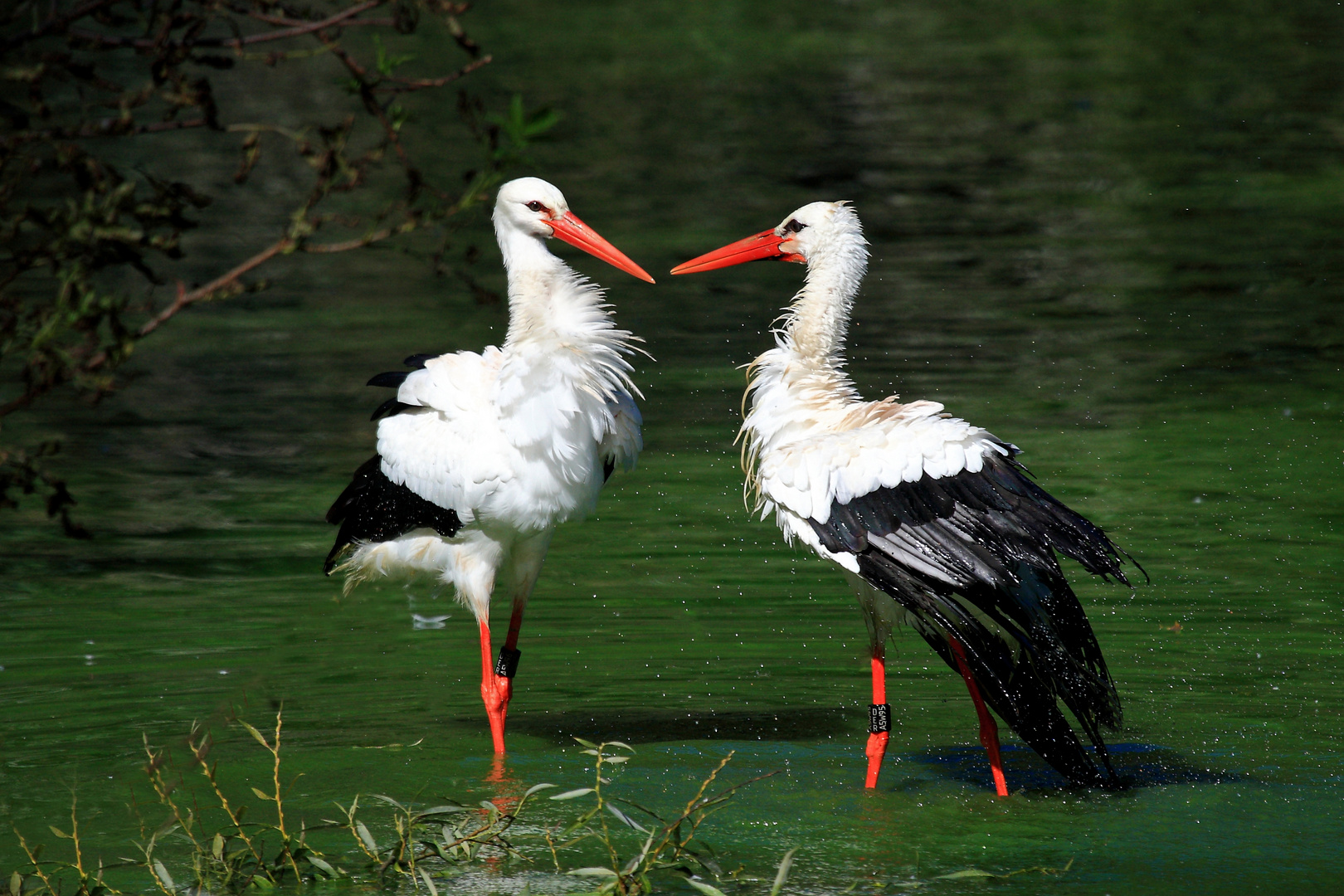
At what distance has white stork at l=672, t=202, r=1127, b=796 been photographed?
5.88 m

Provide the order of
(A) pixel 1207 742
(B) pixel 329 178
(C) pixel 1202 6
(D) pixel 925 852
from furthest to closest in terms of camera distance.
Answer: (C) pixel 1202 6
(A) pixel 1207 742
(D) pixel 925 852
(B) pixel 329 178

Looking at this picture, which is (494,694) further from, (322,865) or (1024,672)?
(1024,672)

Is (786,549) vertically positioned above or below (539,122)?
below

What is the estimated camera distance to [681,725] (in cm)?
716

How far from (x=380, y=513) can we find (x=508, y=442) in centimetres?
79

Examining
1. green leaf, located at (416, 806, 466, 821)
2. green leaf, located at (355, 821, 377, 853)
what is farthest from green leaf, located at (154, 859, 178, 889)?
green leaf, located at (416, 806, 466, 821)

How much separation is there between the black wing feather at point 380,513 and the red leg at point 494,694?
1.59 ft

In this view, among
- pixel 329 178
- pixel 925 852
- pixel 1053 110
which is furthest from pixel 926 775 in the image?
pixel 1053 110

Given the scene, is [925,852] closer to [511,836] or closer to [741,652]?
[511,836]

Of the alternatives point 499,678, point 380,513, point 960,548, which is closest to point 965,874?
point 960,548

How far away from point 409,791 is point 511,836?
67 cm

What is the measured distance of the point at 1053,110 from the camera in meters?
25.5

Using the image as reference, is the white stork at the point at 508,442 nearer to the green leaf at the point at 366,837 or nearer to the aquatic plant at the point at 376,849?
the aquatic plant at the point at 376,849

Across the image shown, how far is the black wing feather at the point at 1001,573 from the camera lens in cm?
586
